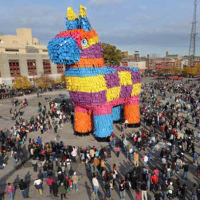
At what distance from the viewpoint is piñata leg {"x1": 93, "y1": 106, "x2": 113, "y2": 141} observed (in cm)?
1134

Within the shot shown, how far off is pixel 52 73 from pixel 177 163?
41137mm

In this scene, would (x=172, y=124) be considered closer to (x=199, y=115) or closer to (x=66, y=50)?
Answer: (x=199, y=115)

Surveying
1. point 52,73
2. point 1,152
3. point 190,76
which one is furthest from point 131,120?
point 190,76

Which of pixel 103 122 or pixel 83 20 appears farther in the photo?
pixel 103 122

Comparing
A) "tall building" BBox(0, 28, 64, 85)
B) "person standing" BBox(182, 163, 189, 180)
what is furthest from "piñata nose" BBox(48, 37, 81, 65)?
"tall building" BBox(0, 28, 64, 85)

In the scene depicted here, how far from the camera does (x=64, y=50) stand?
9289mm

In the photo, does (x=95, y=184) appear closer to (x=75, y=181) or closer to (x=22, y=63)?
(x=75, y=181)

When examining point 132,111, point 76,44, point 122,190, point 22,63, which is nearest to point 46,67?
point 22,63

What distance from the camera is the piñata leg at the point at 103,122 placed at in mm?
11336

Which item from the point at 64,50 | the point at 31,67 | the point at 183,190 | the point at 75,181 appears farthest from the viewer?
the point at 31,67

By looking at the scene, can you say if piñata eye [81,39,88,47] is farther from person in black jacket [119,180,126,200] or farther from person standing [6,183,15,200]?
person standing [6,183,15,200]

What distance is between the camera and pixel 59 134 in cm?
1388

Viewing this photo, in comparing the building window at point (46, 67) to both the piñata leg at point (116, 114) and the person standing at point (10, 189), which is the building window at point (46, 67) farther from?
the person standing at point (10, 189)

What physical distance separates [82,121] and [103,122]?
Result: 1.65 m
